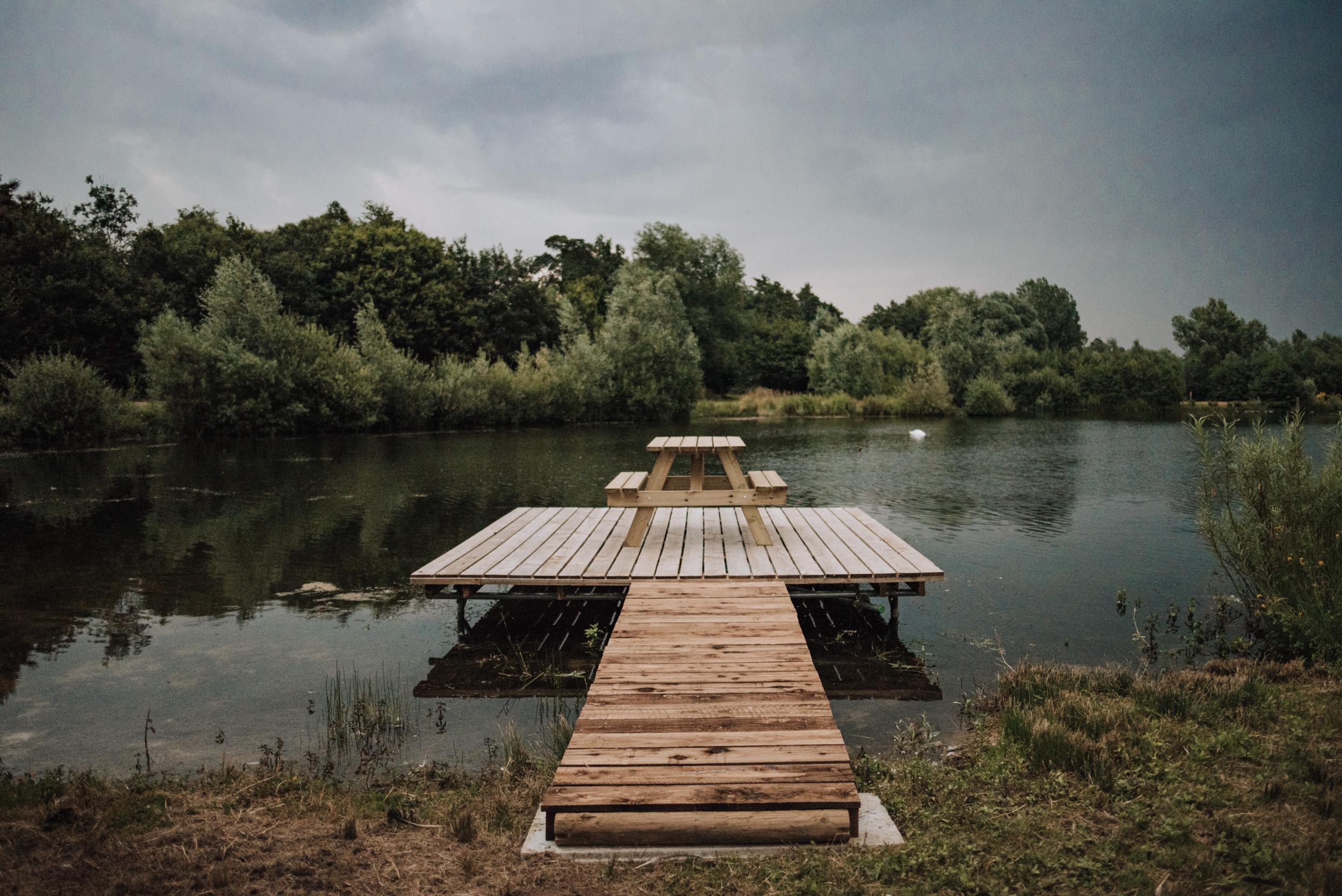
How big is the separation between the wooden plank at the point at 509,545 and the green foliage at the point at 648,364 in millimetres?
29959

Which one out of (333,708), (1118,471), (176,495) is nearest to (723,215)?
(1118,471)

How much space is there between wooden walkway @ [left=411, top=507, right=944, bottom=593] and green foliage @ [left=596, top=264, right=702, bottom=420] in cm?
3035

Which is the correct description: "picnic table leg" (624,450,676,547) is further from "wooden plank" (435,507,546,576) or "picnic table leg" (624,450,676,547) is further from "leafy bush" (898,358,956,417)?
"leafy bush" (898,358,956,417)

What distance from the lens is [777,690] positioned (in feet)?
14.6

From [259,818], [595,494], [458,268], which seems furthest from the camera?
[458,268]

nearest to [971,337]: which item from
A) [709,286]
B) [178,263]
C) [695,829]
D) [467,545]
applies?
[709,286]

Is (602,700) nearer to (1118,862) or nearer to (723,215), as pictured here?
(1118,862)

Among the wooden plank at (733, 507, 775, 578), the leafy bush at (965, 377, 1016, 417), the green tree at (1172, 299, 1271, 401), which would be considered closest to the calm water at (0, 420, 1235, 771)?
the wooden plank at (733, 507, 775, 578)

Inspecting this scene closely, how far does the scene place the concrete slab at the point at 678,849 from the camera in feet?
10.2

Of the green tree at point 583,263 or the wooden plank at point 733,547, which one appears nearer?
the wooden plank at point 733,547

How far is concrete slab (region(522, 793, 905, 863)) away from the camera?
3.11 m

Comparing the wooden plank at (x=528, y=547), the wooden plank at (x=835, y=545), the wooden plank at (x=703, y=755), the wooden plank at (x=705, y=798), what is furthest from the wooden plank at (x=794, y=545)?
the wooden plank at (x=705, y=798)

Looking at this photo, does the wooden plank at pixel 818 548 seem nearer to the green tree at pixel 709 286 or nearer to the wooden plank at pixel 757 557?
the wooden plank at pixel 757 557

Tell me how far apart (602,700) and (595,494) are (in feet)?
36.0
